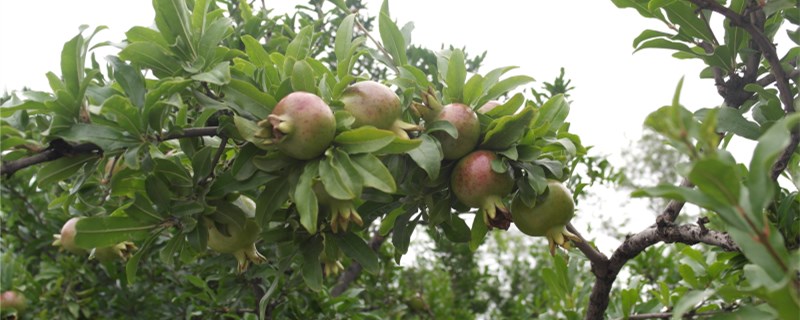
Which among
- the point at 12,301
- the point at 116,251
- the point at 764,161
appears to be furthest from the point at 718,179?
the point at 12,301

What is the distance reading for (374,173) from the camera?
1.10 meters

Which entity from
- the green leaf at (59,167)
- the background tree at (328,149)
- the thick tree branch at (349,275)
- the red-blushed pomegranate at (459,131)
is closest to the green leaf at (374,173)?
the background tree at (328,149)

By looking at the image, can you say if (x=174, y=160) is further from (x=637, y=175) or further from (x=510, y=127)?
(x=637, y=175)

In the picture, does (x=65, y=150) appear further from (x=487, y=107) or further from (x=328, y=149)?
(x=487, y=107)

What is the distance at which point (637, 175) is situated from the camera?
10547 millimetres

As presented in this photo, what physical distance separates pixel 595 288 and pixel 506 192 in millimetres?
509

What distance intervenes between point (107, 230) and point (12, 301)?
1.78 m

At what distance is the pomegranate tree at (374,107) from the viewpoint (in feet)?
4.00

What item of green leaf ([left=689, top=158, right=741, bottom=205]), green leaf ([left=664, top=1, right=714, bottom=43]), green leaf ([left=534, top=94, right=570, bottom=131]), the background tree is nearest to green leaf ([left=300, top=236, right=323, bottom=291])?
the background tree

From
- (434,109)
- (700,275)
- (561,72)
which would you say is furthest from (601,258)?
(561,72)

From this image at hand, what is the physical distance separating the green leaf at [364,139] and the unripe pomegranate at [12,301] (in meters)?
2.17

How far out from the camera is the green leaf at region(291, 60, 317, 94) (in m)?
1.20

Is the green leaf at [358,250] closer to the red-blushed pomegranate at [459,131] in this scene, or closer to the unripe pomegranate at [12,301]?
the red-blushed pomegranate at [459,131]

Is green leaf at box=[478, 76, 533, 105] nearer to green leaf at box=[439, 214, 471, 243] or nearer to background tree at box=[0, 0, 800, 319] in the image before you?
background tree at box=[0, 0, 800, 319]
